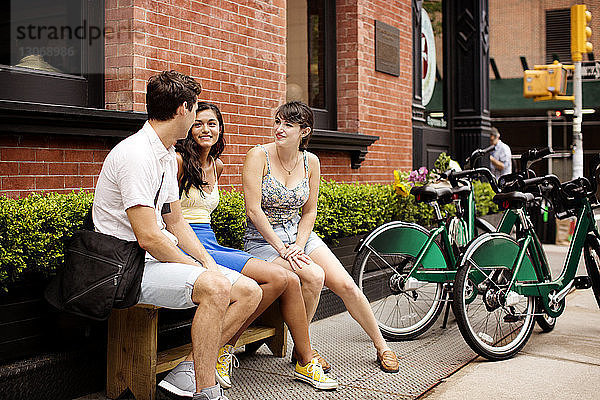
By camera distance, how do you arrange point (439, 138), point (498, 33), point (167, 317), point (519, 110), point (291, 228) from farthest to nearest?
point (498, 33)
point (519, 110)
point (439, 138)
point (291, 228)
point (167, 317)

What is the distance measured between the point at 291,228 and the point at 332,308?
167 centimetres

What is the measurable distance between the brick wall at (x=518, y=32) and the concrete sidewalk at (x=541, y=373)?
78.3 feet

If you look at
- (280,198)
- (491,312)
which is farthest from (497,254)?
(280,198)

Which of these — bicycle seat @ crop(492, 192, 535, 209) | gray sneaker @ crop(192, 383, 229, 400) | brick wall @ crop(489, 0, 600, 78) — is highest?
brick wall @ crop(489, 0, 600, 78)

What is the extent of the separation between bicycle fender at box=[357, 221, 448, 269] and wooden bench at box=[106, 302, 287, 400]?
185cm

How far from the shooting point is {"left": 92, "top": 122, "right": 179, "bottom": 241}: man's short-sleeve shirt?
3350 mm

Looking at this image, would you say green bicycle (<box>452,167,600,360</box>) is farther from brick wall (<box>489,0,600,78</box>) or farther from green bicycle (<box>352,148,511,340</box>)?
brick wall (<box>489,0,600,78</box>)

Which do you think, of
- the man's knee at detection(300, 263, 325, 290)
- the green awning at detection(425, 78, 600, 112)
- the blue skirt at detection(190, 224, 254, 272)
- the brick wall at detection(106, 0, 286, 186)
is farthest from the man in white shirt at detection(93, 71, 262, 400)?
the green awning at detection(425, 78, 600, 112)

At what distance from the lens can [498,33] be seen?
28375mm

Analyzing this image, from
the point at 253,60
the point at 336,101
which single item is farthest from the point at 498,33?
the point at 253,60

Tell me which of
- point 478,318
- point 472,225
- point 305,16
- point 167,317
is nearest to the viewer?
point 167,317

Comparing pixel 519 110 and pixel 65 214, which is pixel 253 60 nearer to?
pixel 65 214

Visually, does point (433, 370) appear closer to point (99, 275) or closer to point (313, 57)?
point (99, 275)

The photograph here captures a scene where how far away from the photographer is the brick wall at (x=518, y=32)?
91.0 feet
